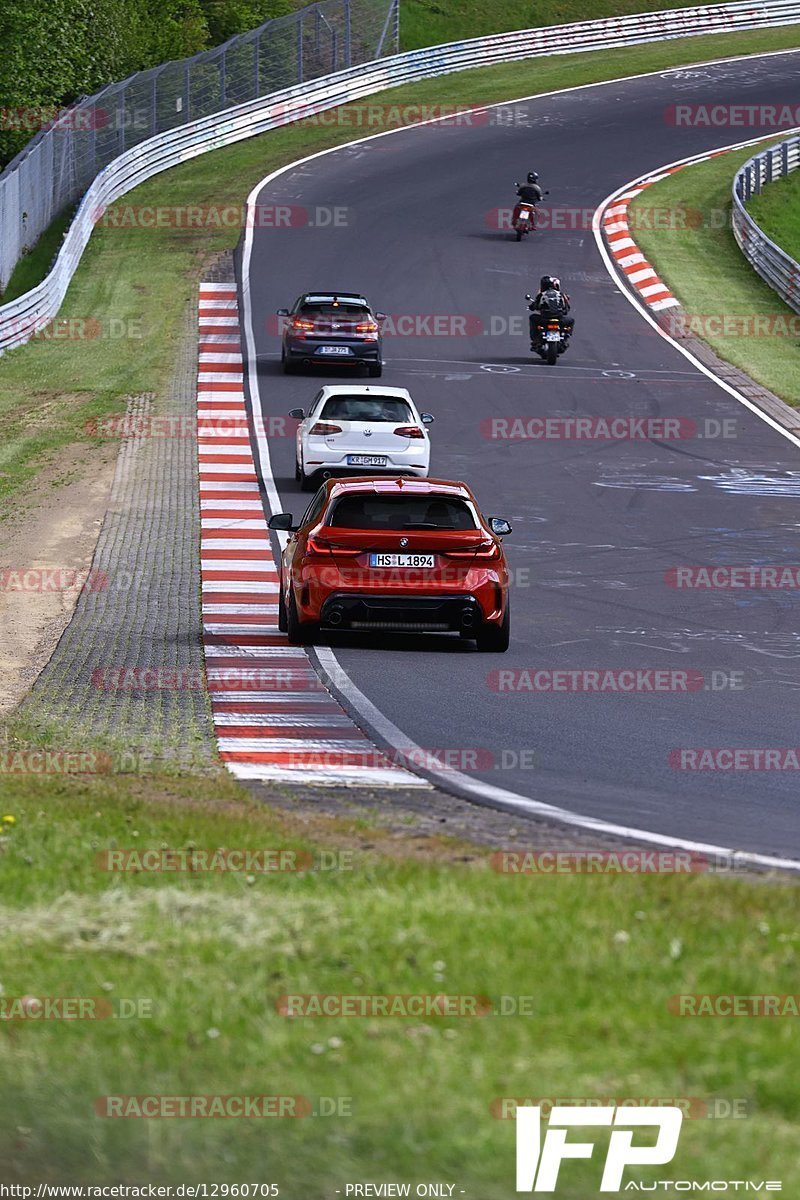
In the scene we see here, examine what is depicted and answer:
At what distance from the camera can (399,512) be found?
15719 millimetres

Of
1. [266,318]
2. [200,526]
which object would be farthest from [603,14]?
[200,526]

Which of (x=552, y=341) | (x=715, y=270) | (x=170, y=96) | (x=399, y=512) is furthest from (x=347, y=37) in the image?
(x=399, y=512)

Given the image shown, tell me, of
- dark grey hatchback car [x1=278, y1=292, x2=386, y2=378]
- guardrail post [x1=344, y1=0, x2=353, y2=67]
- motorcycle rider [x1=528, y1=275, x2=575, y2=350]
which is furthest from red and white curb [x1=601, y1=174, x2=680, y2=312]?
guardrail post [x1=344, y1=0, x2=353, y2=67]

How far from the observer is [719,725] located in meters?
12.6

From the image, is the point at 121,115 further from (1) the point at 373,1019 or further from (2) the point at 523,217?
(1) the point at 373,1019

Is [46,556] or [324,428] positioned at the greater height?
[324,428]

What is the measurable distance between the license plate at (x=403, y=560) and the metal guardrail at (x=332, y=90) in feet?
71.0

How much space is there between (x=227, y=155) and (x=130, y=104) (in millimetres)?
4156

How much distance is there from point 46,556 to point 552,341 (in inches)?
636

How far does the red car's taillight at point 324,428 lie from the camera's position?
79.0 feet

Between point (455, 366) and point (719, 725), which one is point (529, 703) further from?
point (455, 366)

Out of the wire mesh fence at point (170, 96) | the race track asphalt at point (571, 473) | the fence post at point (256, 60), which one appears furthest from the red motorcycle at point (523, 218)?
the fence post at point (256, 60)

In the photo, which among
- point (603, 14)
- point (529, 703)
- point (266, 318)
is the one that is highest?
point (603, 14)

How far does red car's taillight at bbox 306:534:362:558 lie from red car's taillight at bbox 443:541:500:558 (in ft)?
2.52
